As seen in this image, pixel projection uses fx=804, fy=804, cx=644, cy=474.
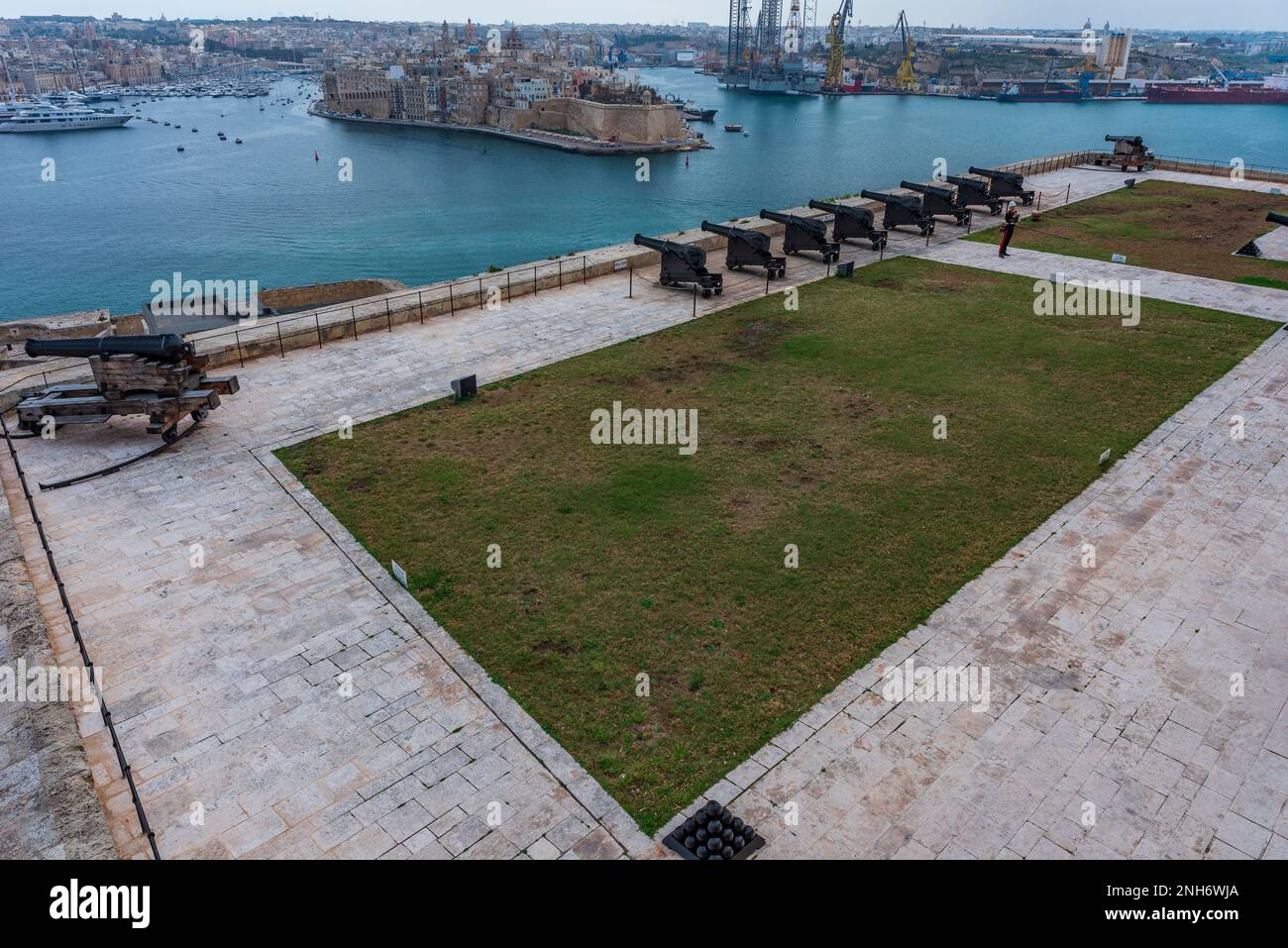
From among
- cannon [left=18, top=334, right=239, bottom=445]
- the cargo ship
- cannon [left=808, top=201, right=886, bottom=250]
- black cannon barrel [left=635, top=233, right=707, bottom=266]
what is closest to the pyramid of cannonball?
cannon [left=18, top=334, right=239, bottom=445]

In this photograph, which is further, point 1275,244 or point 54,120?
point 54,120

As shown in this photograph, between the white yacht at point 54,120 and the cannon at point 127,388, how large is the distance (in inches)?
4906

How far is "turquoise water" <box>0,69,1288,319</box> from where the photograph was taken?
50562mm

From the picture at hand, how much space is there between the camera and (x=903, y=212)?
30391 mm

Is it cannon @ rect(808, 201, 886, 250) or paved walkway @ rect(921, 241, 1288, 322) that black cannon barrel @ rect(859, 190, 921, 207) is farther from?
cannon @ rect(808, 201, 886, 250)

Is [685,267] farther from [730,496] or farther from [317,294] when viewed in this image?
[317,294]

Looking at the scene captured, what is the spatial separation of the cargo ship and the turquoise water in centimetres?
1566

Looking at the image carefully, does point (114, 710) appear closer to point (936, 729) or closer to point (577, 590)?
point (577, 590)

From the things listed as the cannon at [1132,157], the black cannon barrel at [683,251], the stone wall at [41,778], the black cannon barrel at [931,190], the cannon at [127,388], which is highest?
the cannon at [1132,157]

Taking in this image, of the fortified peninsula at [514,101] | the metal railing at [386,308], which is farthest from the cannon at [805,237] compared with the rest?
the fortified peninsula at [514,101]

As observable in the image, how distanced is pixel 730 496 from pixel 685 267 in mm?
12109

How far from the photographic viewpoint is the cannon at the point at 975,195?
109ft

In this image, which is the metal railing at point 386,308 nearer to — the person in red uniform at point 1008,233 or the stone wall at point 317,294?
the stone wall at point 317,294

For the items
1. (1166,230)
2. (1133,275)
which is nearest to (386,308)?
(1133,275)
